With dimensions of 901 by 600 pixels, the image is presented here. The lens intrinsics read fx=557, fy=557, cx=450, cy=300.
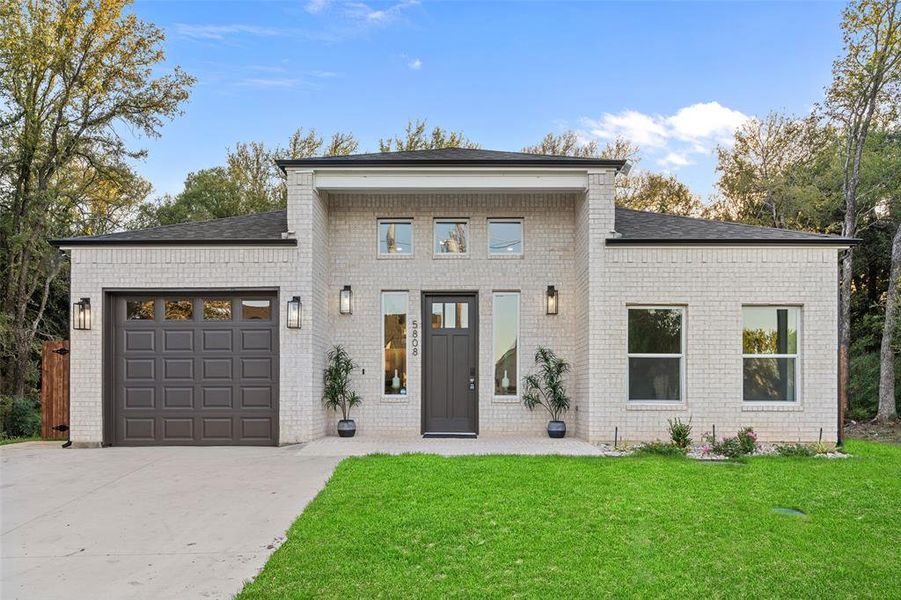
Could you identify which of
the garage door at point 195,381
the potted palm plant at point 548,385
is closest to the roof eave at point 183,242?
the garage door at point 195,381

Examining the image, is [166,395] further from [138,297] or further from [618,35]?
[618,35]

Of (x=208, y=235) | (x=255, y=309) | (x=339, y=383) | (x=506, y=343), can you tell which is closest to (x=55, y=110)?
(x=208, y=235)

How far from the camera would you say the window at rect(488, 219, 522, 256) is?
34.8ft

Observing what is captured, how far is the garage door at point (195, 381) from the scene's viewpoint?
9398 millimetres

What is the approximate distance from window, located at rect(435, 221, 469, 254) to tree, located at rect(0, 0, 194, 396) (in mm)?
8424

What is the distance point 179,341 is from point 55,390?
2.62 meters

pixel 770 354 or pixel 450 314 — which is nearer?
pixel 770 354

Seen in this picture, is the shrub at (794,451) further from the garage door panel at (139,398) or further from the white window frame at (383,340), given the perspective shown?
the garage door panel at (139,398)

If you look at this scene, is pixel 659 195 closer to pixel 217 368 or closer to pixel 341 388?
pixel 341 388

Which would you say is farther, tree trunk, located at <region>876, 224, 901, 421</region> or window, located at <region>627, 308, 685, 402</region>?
tree trunk, located at <region>876, 224, 901, 421</region>

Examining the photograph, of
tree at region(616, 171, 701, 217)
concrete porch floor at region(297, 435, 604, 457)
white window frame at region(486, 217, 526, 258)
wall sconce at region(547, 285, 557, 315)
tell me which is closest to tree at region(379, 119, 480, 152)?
tree at region(616, 171, 701, 217)

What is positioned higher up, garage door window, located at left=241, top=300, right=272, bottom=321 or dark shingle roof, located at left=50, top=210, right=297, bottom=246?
dark shingle roof, located at left=50, top=210, right=297, bottom=246

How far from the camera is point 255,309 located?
960 centimetres

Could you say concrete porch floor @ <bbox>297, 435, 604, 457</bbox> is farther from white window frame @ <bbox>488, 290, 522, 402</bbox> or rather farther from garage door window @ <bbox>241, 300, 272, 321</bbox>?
garage door window @ <bbox>241, 300, 272, 321</bbox>
